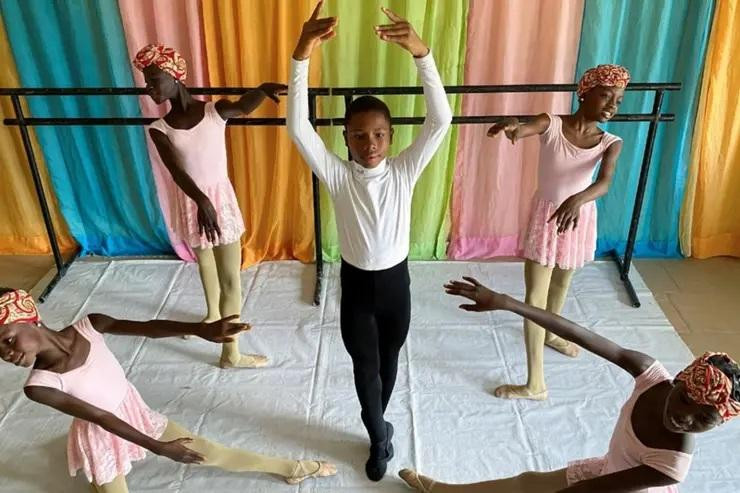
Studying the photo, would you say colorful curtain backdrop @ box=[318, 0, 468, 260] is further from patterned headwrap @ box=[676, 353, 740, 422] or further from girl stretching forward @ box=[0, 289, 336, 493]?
patterned headwrap @ box=[676, 353, 740, 422]

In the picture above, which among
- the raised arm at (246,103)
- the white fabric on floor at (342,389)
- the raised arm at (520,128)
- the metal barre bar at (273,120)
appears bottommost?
the white fabric on floor at (342,389)

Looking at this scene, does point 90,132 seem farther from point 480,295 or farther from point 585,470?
point 585,470

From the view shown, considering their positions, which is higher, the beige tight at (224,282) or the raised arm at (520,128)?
the raised arm at (520,128)

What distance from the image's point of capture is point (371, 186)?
5.39 ft

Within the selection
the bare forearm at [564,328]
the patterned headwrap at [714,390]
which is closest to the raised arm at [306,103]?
the bare forearm at [564,328]

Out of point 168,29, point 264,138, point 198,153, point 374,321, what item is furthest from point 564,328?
point 168,29

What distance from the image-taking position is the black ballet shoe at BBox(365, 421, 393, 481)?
2.00m

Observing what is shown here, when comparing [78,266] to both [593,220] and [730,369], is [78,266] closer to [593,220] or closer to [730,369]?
[593,220]

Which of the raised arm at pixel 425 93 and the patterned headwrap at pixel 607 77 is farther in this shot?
the patterned headwrap at pixel 607 77

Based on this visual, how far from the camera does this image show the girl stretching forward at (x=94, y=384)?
1.44 m

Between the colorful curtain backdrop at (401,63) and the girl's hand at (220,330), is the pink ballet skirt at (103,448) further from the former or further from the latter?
the colorful curtain backdrop at (401,63)

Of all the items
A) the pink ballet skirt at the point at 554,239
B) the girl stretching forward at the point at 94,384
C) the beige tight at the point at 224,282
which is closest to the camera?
the girl stretching forward at the point at 94,384

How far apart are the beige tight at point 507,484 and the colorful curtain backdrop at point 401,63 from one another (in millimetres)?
1398

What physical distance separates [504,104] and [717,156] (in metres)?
0.99
